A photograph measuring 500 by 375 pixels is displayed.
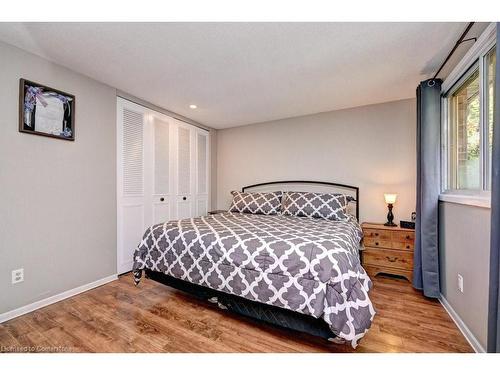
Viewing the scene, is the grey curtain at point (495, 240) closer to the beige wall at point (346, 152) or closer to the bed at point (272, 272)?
the bed at point (272, 272)

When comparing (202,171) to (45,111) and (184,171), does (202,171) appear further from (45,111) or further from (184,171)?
(45,111)

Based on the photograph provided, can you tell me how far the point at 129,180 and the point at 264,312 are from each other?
2.26 metres

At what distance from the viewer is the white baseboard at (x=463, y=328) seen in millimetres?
1482

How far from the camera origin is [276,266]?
161cm

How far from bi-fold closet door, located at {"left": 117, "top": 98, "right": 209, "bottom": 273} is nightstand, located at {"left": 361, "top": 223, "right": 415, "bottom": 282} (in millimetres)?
2722

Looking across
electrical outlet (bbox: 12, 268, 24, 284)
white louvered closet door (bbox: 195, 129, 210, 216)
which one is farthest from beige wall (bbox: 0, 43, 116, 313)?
white louvered closet door (bbox: 195, 129, 210, 216)

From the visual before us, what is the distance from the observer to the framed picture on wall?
1.94 m

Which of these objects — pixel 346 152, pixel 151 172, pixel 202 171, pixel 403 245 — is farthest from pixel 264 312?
pixel 202 171

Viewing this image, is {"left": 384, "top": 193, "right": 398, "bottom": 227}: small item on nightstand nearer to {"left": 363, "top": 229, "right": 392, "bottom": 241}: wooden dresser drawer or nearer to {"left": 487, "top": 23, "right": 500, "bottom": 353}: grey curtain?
{"left": 363, "top": 229, "right": 392, "bottom": 241}: wooden dresser drawer

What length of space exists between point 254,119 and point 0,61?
290 centimetres

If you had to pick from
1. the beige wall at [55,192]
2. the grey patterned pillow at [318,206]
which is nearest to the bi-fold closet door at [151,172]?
the beige wall at [55,192]

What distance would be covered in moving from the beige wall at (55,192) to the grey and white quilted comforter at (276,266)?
0.66 metres
